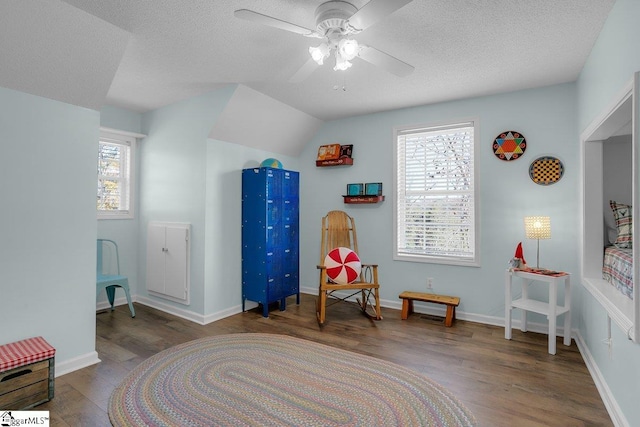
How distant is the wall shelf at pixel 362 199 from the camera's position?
4.18 meters

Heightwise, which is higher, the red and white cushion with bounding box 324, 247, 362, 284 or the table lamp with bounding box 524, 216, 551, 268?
the table lamp with bounding box 524, 216, 551, 268

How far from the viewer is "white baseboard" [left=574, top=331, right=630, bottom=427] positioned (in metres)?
1.87

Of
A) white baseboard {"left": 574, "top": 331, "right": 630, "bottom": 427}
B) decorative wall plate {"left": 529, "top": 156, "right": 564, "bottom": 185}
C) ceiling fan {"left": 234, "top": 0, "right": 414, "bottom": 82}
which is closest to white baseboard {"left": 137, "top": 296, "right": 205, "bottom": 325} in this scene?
ceiling fan {"left": 234, "top": 0, "right": 414, "bottom": 82}

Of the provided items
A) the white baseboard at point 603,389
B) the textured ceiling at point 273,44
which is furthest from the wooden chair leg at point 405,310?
the textured ceiling at point 273,44

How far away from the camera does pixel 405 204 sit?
418 centimetres

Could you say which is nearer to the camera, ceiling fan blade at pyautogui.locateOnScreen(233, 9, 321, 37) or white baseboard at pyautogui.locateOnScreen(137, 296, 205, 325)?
ceiling fan blade at pyautogui.locateOnScreen(233, 9, 321, 37)

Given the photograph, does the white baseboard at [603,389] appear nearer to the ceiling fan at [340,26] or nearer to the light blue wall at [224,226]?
the ceiling fan at [340,26]

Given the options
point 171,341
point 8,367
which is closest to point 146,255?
point 171,341

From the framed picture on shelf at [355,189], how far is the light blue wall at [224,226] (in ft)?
4.55

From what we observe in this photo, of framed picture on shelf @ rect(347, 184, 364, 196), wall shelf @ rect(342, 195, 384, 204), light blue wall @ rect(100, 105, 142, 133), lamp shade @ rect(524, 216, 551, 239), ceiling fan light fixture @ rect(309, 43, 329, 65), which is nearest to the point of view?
ceiling fan light fixture @ rect(309, 43, 329, 65)

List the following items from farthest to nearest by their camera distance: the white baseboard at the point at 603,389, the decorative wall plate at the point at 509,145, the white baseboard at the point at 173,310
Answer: the white baseboard at the point at 173,310 < the decorative wall plate at the point at 509,145 < the white baseboard at the point at 603,389

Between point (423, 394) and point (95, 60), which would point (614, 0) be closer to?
point (423, 394)

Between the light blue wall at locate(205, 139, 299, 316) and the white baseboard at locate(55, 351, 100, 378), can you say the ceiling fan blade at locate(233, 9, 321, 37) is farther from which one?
the white baseboard at locate(55, 351, 100, 378)

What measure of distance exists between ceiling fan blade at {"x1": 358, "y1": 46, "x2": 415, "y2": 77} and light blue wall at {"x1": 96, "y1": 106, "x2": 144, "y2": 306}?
349 cm
